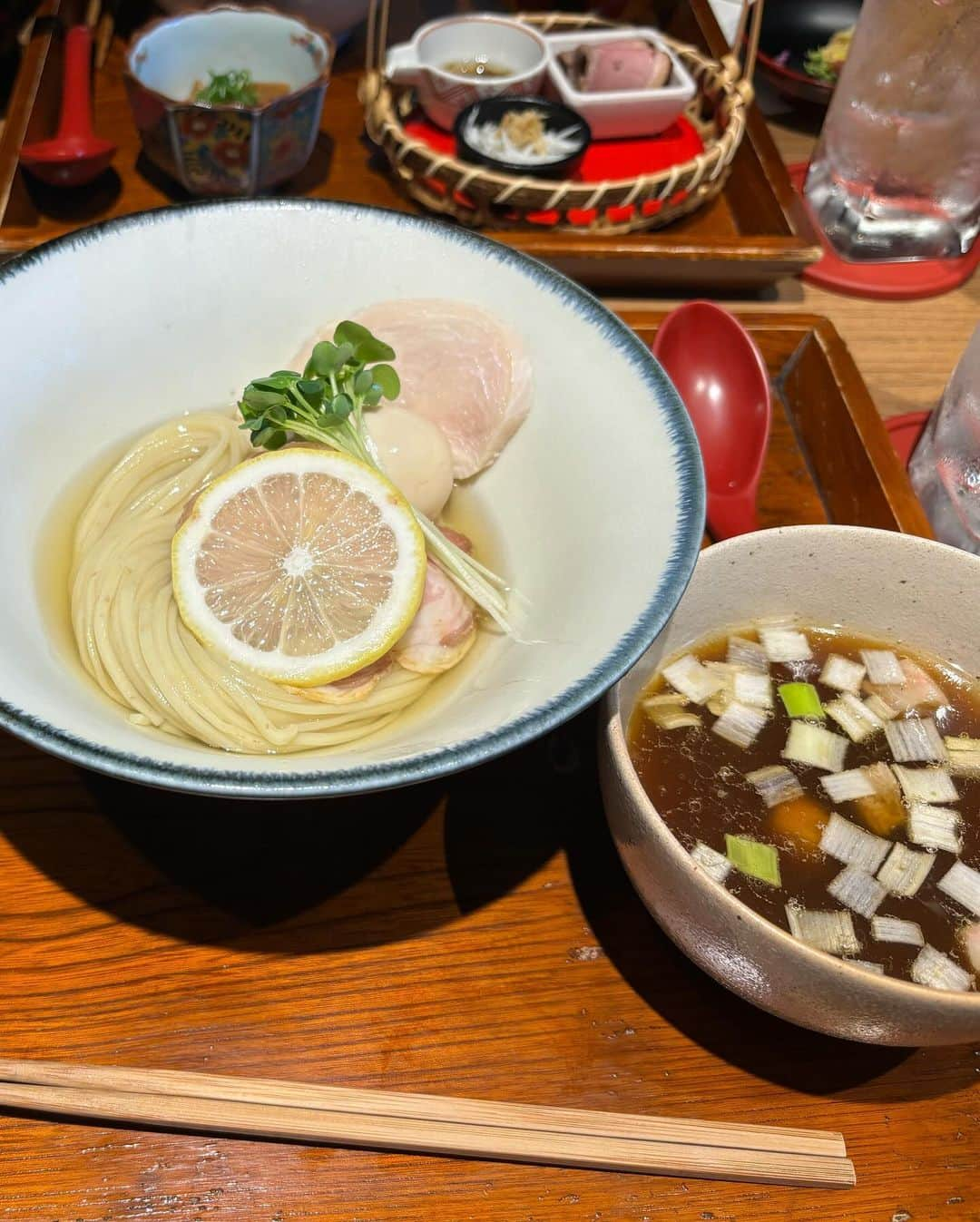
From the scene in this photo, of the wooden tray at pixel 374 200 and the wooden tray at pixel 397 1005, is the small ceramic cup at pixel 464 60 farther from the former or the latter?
the wooden tray at pixel 397 1005

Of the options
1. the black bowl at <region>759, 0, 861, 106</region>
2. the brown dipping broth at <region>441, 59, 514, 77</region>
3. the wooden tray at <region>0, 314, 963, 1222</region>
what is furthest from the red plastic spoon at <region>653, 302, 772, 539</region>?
the black bowl at <region>759, 0, 861, 106</region>

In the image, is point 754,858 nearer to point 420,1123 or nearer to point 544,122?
point 420,1123

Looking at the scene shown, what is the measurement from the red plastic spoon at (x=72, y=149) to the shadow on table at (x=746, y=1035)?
1.90 metres

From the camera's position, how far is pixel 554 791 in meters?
1.32

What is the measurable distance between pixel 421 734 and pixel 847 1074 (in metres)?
0.65

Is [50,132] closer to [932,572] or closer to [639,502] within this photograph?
[639,502]

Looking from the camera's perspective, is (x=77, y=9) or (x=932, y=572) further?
(x=77, y=9)

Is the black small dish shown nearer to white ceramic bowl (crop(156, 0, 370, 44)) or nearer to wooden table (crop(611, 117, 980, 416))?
wooden table (crop(611, 117, 980, 416))

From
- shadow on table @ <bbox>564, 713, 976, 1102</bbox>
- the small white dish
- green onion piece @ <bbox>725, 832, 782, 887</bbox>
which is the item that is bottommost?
shadow on table @ <bbox>564, 713, 976, 1102</bbox>

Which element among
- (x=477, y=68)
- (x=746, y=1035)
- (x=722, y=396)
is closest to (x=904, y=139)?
(x=722, y=396)

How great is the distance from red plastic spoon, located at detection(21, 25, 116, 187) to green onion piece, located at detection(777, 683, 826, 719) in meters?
1.86

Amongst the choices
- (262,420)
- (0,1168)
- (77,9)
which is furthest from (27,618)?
(77,9)

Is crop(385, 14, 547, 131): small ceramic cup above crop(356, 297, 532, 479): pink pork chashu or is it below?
above

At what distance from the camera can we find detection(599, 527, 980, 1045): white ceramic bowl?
36.1 inches
